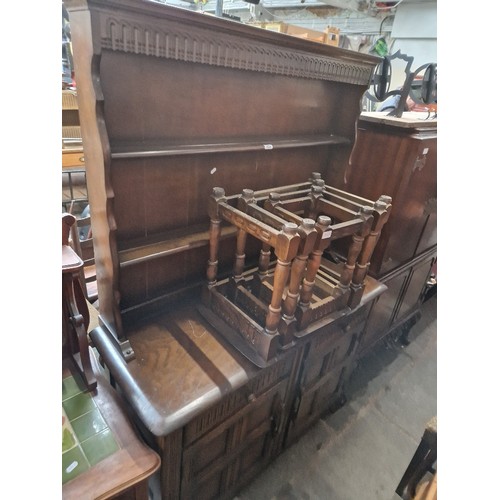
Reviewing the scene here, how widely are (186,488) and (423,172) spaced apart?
1.69 meters

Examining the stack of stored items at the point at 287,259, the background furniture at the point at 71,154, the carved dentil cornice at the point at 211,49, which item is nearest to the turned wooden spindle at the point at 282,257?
the stack of stored items at the point at 287,259

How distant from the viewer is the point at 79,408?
1.02 metres

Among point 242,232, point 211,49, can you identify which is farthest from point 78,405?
point 211,49

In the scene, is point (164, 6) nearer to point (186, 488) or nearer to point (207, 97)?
point (207, 97)

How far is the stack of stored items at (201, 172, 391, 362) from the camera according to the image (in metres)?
1.03

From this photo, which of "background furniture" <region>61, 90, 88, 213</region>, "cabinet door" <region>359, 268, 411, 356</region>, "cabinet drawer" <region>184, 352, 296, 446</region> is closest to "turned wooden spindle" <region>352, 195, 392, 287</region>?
"cabinet drawer" <region>184, 352, 296, 446</region>

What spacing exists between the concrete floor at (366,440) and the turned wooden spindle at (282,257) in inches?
41.7

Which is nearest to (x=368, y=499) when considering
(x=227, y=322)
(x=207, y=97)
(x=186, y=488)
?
(x=186, y=488)

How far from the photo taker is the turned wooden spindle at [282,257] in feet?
3.13

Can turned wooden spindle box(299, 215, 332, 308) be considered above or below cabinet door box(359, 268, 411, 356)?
above

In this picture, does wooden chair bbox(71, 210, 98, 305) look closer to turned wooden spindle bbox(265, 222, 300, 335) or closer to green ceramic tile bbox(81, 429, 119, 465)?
green ceramic tile bbox(81, 429, 119, 465)

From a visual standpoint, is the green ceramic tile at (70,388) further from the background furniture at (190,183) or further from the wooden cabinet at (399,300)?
the wooden cabinet at (399,300)

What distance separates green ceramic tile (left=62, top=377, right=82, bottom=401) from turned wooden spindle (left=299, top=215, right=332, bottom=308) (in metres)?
0.78

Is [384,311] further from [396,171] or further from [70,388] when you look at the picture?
[70,388]
